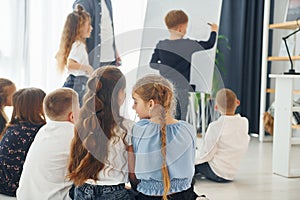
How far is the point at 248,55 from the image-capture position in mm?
4992

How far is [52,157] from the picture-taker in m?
1.94

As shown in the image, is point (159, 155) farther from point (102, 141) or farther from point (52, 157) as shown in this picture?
point (52, 157)

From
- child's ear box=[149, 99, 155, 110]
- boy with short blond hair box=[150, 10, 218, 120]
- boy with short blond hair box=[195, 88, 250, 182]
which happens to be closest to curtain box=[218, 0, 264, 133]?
boy with short blond hair box=[195, 88, 250, 182]

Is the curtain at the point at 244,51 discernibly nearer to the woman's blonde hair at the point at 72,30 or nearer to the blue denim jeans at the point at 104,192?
the woman's blonde hair at the point at 72,30

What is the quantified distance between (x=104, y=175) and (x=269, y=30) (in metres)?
3.63

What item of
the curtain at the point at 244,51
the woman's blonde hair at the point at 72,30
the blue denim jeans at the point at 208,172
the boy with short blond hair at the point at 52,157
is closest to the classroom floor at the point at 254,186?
the blue denim jeans at the point at 208,172

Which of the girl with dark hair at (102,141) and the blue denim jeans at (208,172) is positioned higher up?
the girl with dark hair at (102,141)

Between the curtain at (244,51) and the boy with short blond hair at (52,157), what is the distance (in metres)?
3.14

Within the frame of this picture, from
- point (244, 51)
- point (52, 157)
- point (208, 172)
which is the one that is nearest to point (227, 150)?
point (208, 172)

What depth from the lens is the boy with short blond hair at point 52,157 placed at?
6.38 ft

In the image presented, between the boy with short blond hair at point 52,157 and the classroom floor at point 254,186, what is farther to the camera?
the classroom floor at point 254,186

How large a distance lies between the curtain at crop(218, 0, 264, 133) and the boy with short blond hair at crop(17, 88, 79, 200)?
314cm

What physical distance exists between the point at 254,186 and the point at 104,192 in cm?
115

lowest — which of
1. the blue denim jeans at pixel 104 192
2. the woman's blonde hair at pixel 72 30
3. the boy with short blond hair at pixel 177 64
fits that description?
the blue denim jeans at pixel 104 192
